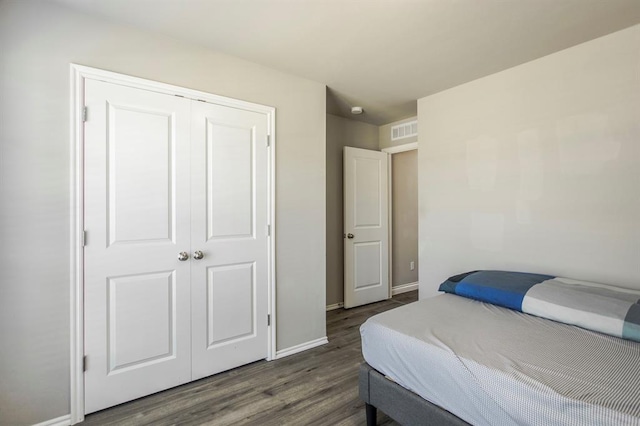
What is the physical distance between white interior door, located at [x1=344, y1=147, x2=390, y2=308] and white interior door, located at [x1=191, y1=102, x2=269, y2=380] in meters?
1.60

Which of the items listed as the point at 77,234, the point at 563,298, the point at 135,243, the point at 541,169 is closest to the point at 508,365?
the point at 563,298

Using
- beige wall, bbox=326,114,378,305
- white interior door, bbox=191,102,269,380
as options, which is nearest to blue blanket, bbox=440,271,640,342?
white interior door, bbox=191,102,269,380

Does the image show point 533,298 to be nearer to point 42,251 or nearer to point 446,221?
point 446,221

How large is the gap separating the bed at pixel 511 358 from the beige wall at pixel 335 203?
6.40 feet

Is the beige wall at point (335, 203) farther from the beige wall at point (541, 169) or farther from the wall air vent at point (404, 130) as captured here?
the beige wall at point (541, 169)

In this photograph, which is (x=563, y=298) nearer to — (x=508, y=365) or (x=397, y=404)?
(x=508, y=365)

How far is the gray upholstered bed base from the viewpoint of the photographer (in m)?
1.41

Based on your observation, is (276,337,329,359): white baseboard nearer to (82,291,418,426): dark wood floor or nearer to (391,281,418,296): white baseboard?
(82,291,418,426): dark wood floor

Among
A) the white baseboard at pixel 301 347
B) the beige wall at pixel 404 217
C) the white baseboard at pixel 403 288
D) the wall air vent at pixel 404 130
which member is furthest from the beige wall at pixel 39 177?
the white baseboard at pixel 403 288

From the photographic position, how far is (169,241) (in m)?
2.20

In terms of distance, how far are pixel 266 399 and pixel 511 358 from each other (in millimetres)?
1547

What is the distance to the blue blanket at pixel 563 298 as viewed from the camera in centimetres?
156

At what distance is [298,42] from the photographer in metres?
2.24

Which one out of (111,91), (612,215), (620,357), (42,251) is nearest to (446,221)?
(612,215)
